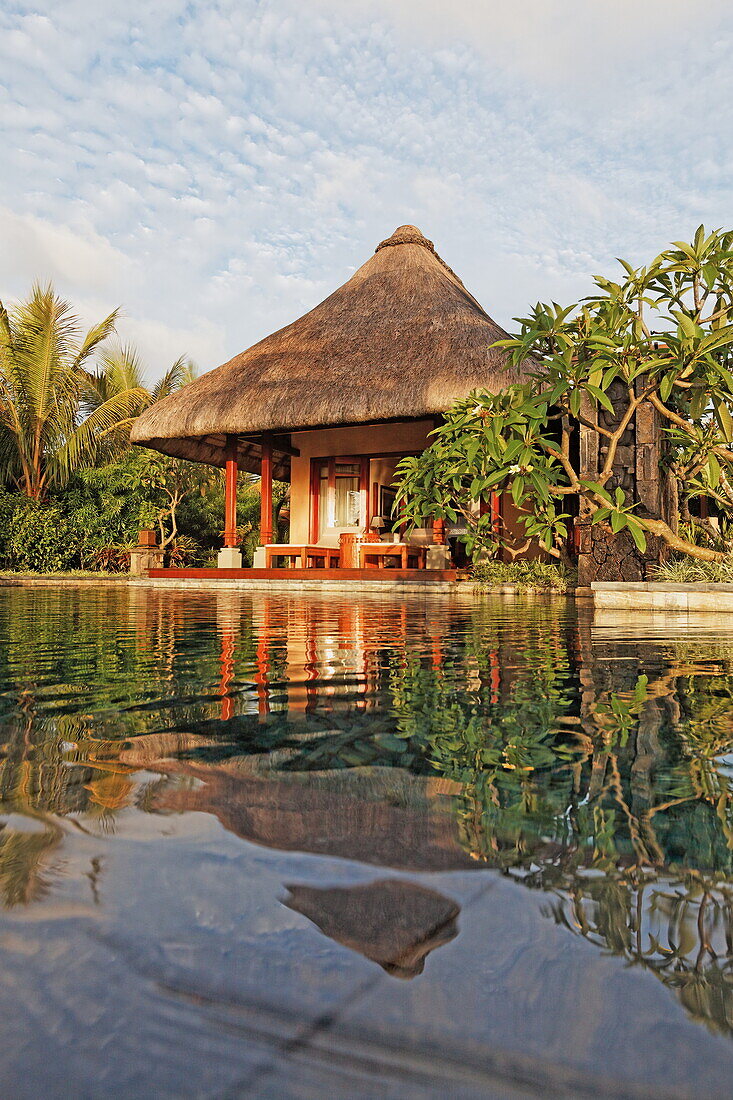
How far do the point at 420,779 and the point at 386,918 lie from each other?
374 mm

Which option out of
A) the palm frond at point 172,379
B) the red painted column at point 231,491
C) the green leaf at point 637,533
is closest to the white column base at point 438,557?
the red painted column at point 231,491

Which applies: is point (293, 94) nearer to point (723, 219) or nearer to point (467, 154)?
point (467, 154)

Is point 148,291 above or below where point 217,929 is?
above

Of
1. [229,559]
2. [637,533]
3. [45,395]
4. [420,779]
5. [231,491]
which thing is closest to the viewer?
[420,779]

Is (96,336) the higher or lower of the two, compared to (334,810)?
higher

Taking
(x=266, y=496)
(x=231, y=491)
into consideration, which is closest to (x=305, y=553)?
(x=266, y=496)

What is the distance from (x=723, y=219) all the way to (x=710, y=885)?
565cm

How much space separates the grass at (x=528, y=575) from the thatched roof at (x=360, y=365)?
9.28 ft

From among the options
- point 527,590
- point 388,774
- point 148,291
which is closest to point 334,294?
point 527,590

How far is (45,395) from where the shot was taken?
52.0 feet

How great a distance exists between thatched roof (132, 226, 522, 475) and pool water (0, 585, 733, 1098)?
9.50 m

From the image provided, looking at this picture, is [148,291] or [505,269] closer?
[148,291]

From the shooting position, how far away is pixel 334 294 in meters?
14.6

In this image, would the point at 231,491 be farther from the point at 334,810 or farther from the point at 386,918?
the point at 386,918
